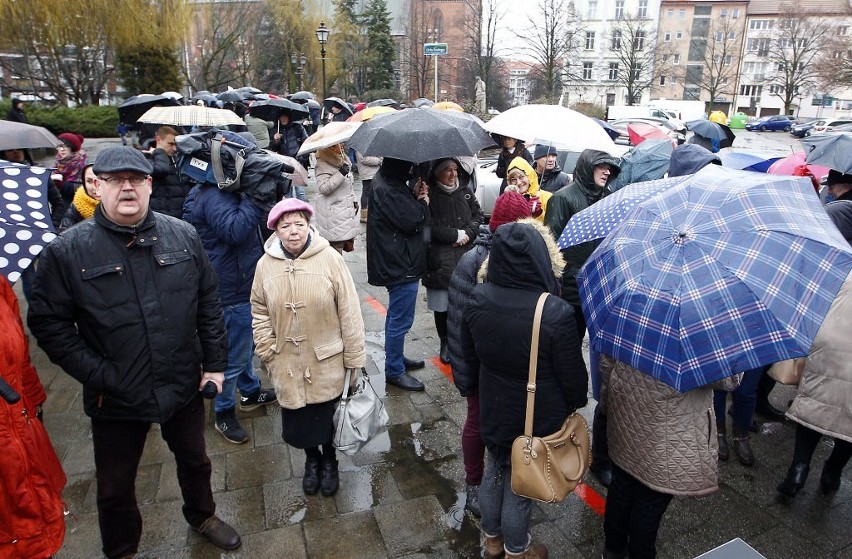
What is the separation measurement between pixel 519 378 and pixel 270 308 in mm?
1482

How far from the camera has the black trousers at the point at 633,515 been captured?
2645 mm

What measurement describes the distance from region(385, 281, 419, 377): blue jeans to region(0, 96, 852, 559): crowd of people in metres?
1.22

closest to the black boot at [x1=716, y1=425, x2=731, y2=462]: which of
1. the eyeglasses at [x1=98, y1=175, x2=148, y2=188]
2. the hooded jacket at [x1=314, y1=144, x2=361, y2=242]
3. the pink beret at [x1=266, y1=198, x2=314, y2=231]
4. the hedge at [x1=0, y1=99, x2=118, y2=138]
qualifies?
the pink beret at [x1=266, y1=198, x2=314, y2=231]

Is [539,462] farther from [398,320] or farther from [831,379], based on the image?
[398,320]

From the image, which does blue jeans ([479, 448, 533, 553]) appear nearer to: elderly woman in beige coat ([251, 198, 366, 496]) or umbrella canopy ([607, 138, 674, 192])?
elderly woman in beige coat ([251, 198, 366, 496])

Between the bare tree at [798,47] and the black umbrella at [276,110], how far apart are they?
179 ft

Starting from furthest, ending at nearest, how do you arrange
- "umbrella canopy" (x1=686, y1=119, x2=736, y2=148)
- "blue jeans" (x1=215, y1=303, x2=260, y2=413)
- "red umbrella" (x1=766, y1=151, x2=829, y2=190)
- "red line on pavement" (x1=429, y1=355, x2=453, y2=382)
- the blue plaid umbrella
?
"umbrella canopy" (x1=686, y1=119, x2=736, y2=148), "red umbrella" (x1=766, y1=151, x2=829, y2=190), "red line on pavement" (x1=429, y1=355, x2=453, y2=382), "blue jeans" (x1=215, y1=303, x2=260, y2=413), the blue plaid umbrella

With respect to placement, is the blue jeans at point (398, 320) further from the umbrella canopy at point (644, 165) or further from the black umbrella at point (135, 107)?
the black umbrella at point (135, 107)

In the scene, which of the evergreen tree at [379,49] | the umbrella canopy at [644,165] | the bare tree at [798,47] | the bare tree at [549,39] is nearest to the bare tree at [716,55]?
the bare tree at [798,47]

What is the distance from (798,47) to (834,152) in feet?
200

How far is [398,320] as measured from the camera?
4.60 m

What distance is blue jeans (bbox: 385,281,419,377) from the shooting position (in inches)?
179

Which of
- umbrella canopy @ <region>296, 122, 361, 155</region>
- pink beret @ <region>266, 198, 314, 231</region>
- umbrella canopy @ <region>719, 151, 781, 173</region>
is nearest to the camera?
pink beret @ <region>266, 198, 314, 231</region>

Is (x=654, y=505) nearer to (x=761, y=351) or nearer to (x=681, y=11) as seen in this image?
(x=761, y=351)
